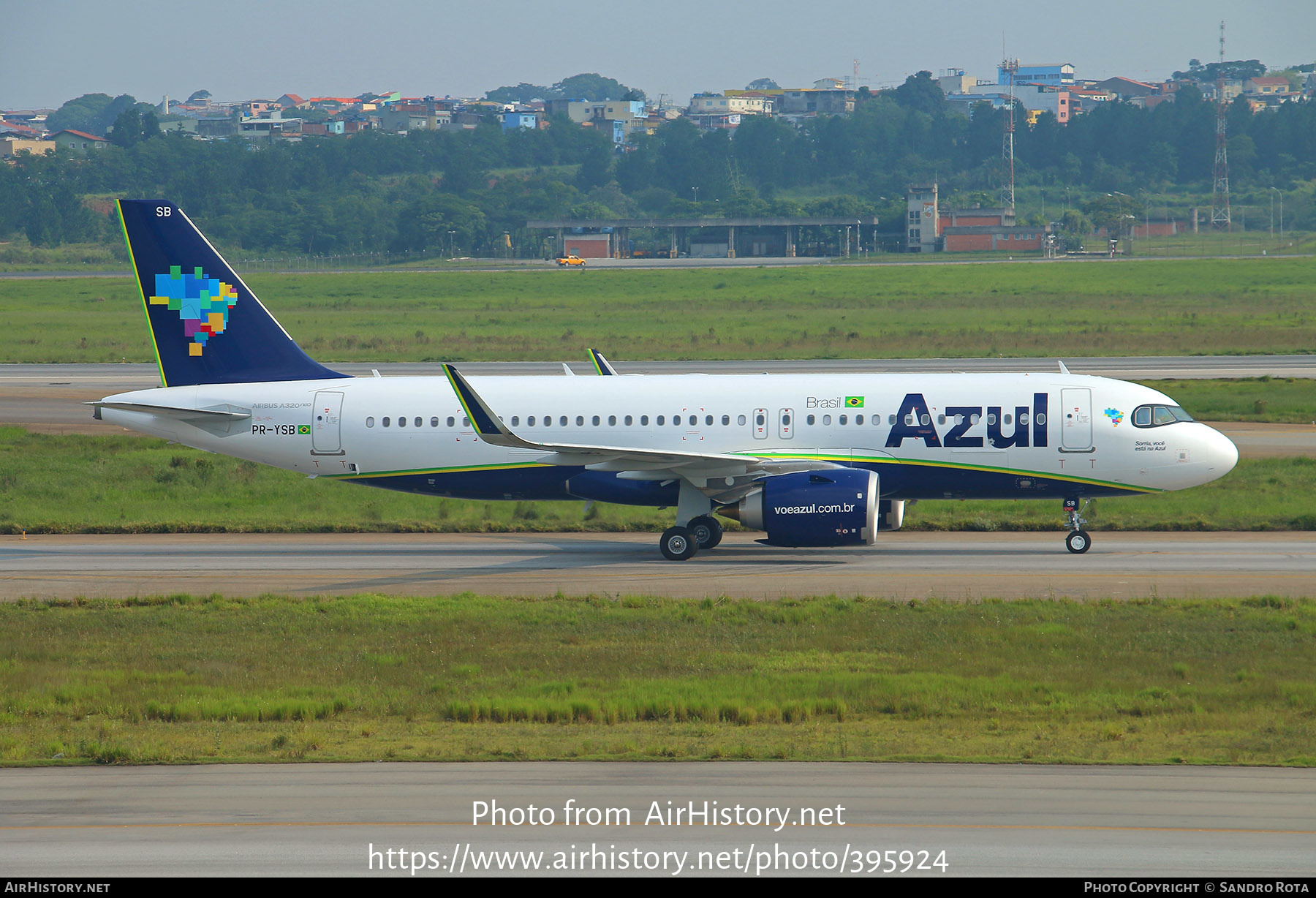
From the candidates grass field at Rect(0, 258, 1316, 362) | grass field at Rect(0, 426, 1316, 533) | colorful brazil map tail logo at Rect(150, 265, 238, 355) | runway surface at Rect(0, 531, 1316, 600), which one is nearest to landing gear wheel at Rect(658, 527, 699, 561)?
runway surface at Rect(0, 531, 1316, 600)

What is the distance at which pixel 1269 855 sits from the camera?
1288 centimetres

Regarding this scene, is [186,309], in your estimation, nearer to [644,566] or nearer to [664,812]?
[644,566]

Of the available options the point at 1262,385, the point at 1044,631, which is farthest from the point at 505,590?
the point at 1262,385

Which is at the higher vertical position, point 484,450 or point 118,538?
point 484,450

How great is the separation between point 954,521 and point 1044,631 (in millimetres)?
14591

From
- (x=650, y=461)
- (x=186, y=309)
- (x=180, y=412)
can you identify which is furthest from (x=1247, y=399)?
(x=180, y=412)

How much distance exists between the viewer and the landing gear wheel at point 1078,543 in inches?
1284

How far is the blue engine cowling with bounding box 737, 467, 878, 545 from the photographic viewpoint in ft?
102

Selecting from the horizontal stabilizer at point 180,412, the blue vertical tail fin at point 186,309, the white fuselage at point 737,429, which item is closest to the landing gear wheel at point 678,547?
the white fuselage at point 737,429

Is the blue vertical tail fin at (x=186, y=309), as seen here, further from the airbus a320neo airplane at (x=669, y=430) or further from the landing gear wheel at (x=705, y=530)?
the landing gear wheel at (x=705, y=530)

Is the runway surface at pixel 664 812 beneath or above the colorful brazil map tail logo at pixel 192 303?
beneath

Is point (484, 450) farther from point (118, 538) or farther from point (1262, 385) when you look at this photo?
point (1262, 385)

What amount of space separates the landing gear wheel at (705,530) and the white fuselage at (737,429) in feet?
5.78

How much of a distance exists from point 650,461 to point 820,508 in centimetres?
425
